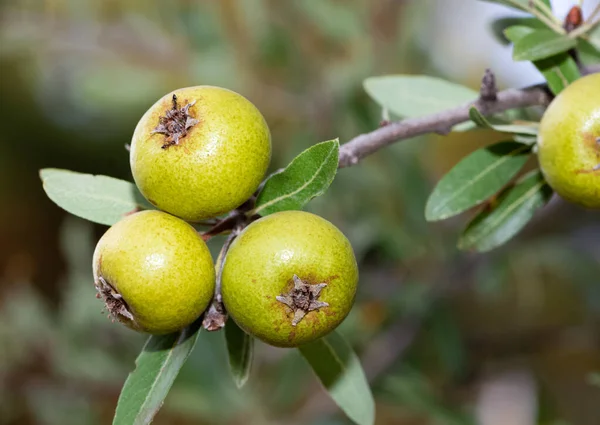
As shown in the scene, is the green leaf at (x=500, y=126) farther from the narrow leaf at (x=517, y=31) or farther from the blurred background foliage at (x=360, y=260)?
the blurred background foliage at (x=360, y=260)

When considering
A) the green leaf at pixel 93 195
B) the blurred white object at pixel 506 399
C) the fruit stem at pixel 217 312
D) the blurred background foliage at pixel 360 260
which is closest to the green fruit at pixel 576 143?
the fruit stem at pixel 217 312

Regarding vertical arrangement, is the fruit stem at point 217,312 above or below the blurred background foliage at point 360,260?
above

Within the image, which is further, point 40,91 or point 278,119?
point 40,91

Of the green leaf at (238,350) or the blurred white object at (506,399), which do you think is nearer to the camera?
the green leaf at (238,350)

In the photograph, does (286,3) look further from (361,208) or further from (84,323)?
(84,323)

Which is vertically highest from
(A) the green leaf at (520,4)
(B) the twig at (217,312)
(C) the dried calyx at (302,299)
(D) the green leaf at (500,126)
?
(A) the green leaf at (520,4)

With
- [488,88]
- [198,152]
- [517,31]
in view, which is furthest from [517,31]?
[198,152]

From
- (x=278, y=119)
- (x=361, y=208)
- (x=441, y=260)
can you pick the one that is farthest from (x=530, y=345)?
(x=278, y=119)

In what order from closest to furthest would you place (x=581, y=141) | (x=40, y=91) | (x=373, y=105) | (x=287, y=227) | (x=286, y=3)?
1. (x=287, y=227)
2. (x=581, y=141)
3. (x=373, y=105)
4. (x=286, y=3)
5. (x=40, y=91)
